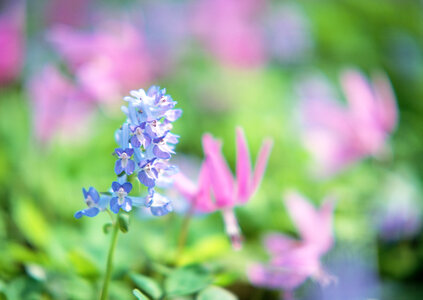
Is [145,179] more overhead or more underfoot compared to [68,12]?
more underfoot

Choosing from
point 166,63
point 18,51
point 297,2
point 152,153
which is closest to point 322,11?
point 297,2

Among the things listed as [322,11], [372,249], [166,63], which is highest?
[322,11]

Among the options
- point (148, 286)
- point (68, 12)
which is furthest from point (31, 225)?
point (68, 12)

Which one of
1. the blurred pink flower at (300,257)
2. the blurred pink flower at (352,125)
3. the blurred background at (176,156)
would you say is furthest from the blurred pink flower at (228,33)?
the blurred pink flower at (300,257)

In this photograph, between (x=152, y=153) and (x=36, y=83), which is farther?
(x=36, y=83)

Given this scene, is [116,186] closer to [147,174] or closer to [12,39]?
[147,174]

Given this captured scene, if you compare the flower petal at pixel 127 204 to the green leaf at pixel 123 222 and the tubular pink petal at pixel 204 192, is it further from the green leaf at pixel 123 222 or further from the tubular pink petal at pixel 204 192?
the tubular pink petal at pixel 204 192

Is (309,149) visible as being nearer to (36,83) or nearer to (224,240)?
(224,240)
